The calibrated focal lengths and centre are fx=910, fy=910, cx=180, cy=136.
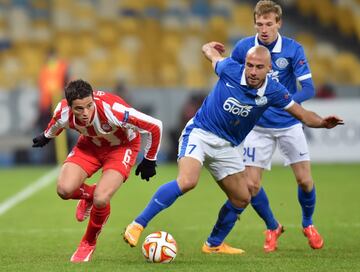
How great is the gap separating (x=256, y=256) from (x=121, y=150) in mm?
1504

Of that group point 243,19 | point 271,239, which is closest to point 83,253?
point 271,239

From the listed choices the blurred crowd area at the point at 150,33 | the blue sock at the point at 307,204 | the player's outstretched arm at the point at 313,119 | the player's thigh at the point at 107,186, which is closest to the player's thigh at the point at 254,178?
the blue sock at the point at 307,204

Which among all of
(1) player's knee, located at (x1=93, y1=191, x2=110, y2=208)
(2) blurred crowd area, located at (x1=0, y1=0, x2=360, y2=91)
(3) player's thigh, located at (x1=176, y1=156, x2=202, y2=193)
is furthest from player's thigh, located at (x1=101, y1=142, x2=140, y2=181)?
(2) blurred crowd area, located at (x1=0, y1=0, x2=360, y2=91)

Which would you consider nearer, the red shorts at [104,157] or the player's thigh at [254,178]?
the red shorts at [104,157]

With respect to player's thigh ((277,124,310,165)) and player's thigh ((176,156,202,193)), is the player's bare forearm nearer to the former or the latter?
Result: player's thigh ((176,156,202,193))

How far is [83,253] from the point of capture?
25.1 feet

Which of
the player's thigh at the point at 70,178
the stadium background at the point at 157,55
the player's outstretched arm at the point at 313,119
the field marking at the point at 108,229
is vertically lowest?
the stadium background at the point at 157,55

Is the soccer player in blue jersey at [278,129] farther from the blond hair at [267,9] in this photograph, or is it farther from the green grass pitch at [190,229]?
the green grass pitch at [190,229]

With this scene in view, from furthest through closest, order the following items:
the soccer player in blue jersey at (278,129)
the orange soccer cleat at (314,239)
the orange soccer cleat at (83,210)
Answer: the orange soccer cleat at (83,210) < the orange soccer cleat at (314,239) < the soccer player in blue jersey at (278,129)

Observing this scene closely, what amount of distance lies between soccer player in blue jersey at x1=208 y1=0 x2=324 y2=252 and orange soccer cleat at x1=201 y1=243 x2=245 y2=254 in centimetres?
33

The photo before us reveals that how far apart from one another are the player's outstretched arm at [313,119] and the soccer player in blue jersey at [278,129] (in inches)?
24.8

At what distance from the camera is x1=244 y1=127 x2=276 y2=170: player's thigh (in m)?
8.65

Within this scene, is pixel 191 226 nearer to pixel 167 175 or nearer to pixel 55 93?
pixel 167 175

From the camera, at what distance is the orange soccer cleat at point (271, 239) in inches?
331
